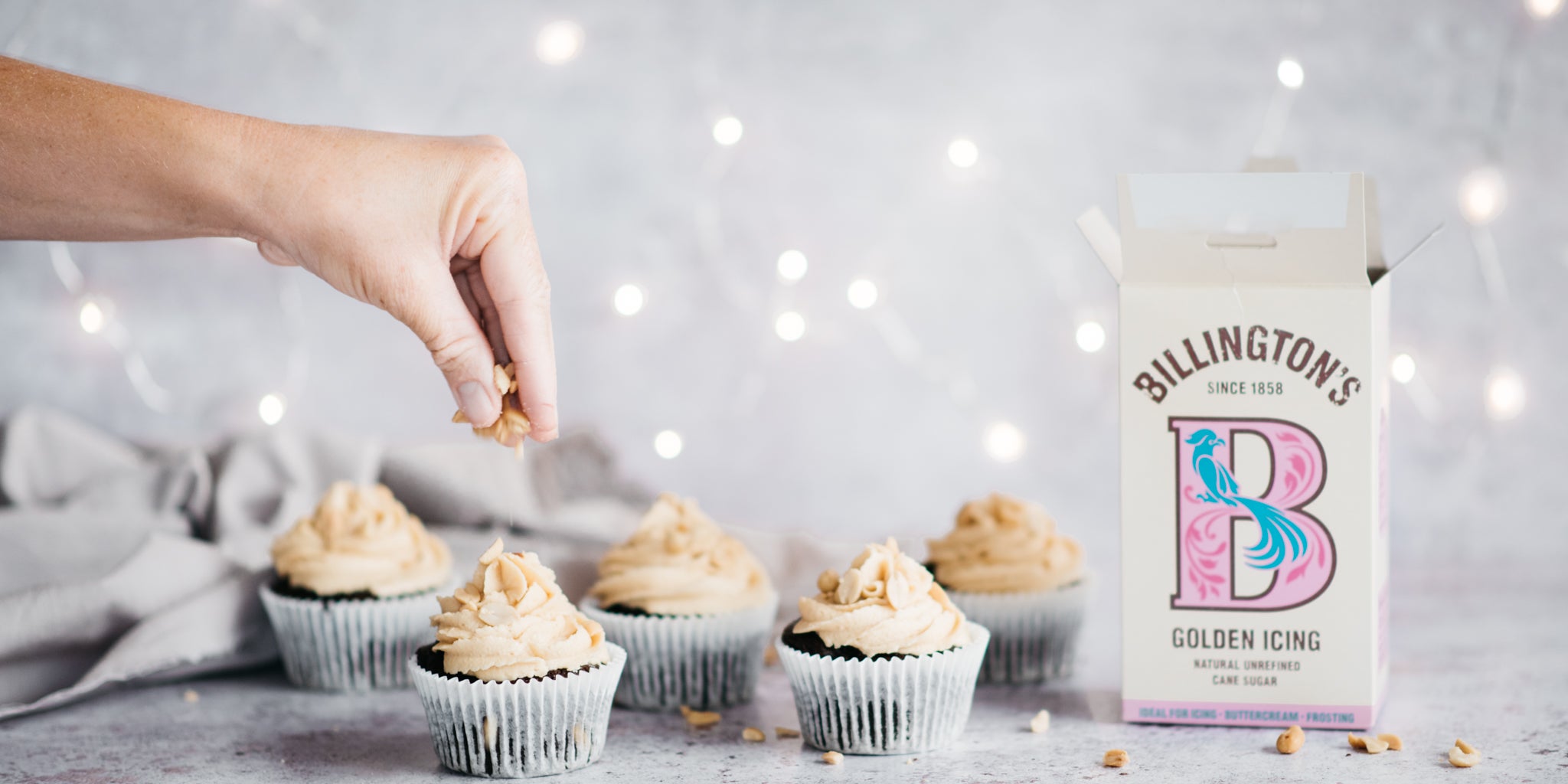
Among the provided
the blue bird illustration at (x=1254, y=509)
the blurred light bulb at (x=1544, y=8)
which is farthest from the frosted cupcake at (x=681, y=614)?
the blurred light bulb at (x=1544, y=8)

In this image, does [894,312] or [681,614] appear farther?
[894,312]

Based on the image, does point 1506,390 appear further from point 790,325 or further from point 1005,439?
point 790,325

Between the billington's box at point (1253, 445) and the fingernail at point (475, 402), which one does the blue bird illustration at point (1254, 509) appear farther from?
the fingernail at point (475, 402)

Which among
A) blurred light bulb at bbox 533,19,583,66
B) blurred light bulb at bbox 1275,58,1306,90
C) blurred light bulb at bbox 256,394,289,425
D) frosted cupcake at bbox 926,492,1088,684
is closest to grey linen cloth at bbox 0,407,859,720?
blurred light bulb at bbox 256,394,289,425

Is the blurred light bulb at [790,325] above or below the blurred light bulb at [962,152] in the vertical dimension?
below

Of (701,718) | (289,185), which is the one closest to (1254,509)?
(701,718)
